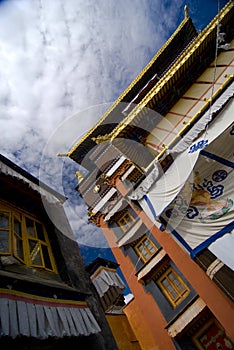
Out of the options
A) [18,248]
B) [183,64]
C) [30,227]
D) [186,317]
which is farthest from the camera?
[183,64]

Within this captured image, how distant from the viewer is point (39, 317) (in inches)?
125

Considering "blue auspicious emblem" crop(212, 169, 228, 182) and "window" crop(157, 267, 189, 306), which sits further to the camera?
"window" crop(157, 267, 189, 306)

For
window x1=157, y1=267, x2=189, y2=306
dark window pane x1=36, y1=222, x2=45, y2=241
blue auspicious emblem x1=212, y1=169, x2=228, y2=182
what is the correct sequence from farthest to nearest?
window x1=157, y1=267, x2=189, y2=306
blue auspicious emblem x1=212, y1=169, x2=228, y2=182
dark window pane x1=36, y1=222, x2=45, y2=241

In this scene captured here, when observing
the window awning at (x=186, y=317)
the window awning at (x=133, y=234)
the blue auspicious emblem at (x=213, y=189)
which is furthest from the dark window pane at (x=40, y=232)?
the window awning at (x=133, y=234)

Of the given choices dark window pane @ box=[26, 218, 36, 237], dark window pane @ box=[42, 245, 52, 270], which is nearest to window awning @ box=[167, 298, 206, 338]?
dark window pane @ box=[42, 245, 52, 270]

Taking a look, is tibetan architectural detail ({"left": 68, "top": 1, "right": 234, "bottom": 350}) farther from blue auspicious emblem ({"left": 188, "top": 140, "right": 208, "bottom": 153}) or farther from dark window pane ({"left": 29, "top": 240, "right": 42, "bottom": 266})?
dark window pane ({"left": 29, "top": 240, "right": 42, "bottom": 266})

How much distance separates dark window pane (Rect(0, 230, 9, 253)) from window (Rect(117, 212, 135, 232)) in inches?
343

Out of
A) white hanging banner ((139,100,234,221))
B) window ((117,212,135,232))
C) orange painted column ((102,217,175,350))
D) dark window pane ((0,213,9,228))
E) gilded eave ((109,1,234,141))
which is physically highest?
gilded eave ((109,1,234,141))

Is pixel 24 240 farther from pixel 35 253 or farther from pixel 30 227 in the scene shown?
pixel 30 227

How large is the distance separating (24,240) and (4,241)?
51cm

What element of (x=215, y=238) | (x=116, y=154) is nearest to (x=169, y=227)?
(x=215, y=238)

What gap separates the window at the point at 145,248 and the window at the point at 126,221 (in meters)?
1.30

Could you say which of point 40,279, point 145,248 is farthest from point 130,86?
point 40,279

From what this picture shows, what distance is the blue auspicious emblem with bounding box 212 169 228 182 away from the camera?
619cm
